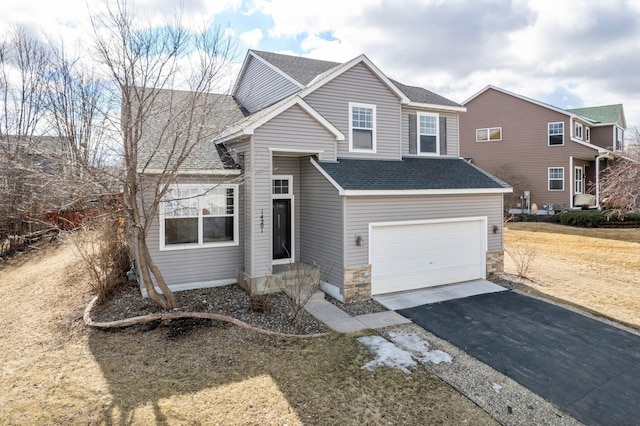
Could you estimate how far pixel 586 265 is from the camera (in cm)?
1462

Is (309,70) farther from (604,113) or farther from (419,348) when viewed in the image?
(604,113)

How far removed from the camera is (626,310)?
374 inches

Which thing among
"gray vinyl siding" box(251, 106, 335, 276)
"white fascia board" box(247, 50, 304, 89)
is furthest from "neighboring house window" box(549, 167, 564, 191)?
"gray vinyl siding" box(251, 106, 335, 276)

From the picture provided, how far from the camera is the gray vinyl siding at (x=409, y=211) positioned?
9.79 meters

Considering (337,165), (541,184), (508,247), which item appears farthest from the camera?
(541,184)

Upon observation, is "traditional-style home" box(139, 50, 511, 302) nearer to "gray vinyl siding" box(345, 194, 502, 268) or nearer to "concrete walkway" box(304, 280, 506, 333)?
"gray vinyl siding" box(345, 194, 502, 268)

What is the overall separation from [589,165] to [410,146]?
72.6 feet

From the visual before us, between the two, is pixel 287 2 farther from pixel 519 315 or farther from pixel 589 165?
pixel 589 165

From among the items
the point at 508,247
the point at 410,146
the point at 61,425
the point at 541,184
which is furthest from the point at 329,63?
the point at 541,184

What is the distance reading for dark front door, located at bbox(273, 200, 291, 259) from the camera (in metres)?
11.7

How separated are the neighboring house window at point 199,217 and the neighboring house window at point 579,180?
999 inches

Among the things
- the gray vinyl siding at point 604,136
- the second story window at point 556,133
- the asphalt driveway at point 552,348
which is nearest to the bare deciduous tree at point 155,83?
the asphalt driveway at point 552,348

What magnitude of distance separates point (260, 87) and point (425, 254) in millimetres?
8582

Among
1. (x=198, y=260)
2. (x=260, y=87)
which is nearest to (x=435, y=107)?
(x=260, y=87)
